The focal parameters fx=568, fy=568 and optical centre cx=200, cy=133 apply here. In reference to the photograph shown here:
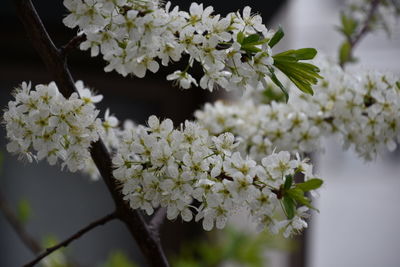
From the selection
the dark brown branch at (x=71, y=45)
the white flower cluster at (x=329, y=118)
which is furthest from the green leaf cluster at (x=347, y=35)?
the dark brown branch at (x=71, y=45)

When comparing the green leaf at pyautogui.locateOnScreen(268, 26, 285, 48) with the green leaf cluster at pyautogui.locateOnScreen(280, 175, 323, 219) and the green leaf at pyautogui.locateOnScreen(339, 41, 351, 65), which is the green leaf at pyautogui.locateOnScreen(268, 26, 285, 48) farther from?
the green leaf at pyautogui.locateOnScreen(339, 41, 351, 65)

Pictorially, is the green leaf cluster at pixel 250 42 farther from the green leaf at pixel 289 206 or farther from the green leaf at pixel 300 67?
the green leaf at pixel 289 206

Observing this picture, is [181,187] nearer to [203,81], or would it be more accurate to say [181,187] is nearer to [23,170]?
[203,81]

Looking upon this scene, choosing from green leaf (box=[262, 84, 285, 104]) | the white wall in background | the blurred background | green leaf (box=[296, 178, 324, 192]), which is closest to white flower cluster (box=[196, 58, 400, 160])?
green leaf (box=[262, 84, 285, 104])

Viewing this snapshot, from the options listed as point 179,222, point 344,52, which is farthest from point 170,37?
point 179,222

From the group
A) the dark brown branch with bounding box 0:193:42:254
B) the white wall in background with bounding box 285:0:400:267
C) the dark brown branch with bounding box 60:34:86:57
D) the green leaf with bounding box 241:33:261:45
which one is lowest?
the white wall in background with bounding box 285:0:400:267

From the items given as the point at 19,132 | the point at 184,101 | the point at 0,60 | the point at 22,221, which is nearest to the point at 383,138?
the point at 19,132

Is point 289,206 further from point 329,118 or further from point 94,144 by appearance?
point 329,118
